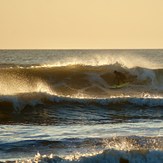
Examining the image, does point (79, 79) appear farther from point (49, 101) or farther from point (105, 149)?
point (105, 149)

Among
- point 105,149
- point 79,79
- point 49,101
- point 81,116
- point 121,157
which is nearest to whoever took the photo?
point 121,157

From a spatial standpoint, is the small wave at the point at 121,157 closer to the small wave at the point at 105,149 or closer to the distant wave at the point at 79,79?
the small wave at the point at 105,149

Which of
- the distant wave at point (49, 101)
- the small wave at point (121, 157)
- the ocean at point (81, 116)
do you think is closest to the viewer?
the small wave at point (121, 157)

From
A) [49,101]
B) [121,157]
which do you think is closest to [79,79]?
[49,101]

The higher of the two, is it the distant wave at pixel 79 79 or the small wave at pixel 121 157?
the distant wave at pixel 79 79

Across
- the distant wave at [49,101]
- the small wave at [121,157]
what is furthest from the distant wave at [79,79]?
the small wave at [121,157]

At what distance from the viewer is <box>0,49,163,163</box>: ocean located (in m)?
12.1

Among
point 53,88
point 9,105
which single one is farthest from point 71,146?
point 53,88

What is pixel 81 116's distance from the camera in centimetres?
1986

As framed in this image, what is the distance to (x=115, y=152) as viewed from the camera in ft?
37.5

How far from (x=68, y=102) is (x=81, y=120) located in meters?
3.82

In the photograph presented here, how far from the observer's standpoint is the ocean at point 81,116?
12.1 meters

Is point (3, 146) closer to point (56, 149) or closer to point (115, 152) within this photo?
point (56, 149)

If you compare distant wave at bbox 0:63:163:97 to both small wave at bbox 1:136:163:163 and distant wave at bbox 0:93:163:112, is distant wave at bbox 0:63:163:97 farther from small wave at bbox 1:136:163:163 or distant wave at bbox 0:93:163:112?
small wave at bbox 1:136:163:163
